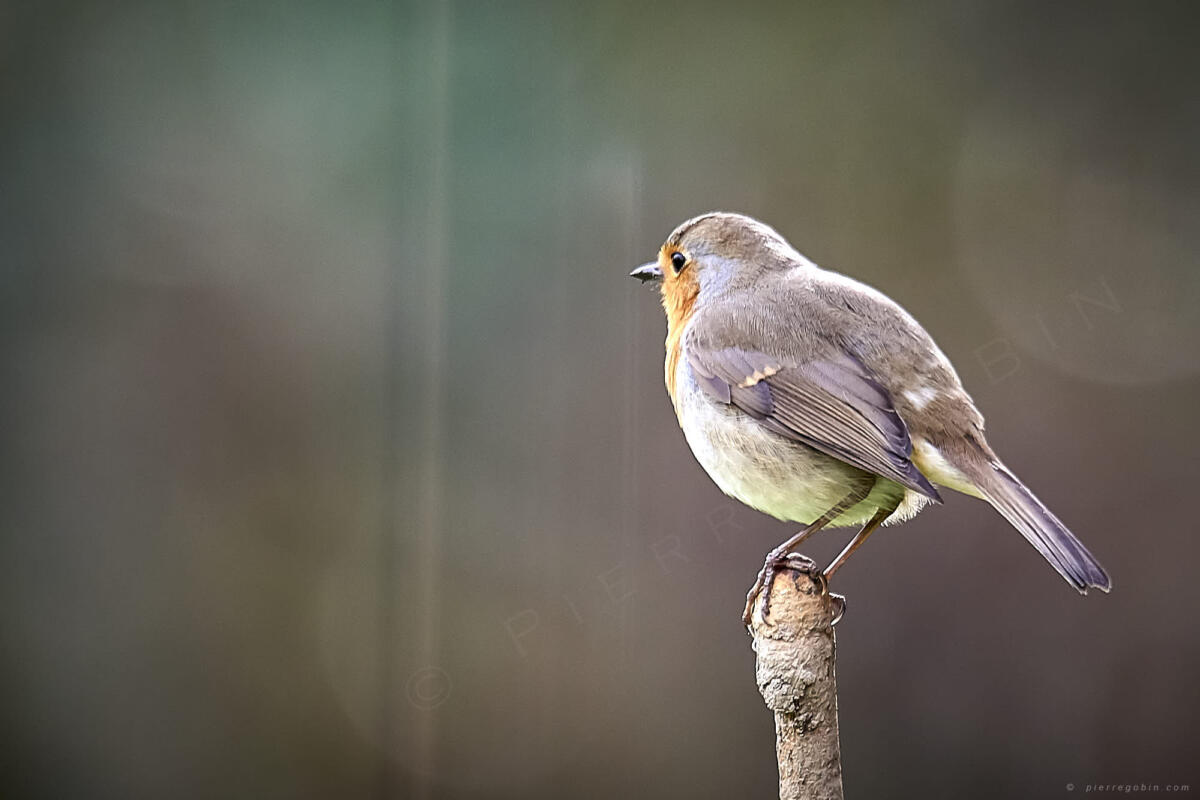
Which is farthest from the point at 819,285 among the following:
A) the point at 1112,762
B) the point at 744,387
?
the point at 1112,762

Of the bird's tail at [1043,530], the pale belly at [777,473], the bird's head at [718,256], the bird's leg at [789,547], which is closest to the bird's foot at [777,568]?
the bird's leg at [789,547]

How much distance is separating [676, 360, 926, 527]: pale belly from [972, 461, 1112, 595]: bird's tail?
0.47 feet

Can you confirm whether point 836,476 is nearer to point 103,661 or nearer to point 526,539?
point 526,539

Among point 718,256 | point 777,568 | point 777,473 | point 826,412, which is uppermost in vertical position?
point 718,256

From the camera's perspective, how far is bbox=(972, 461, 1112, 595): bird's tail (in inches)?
71.3

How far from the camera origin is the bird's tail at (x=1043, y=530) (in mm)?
1812

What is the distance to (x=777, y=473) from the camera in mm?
2225

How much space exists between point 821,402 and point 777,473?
0.17 m

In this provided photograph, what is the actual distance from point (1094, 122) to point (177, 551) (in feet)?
13.3

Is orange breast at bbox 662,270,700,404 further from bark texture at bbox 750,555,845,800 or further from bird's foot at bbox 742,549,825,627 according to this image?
bark texture at bbox 750,555,845,800

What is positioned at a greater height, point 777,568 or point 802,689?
point 777,568

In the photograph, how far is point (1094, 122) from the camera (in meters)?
4.46

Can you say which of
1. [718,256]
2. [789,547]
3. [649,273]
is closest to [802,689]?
[789,547]

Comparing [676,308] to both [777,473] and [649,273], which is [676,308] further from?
[777,473]
